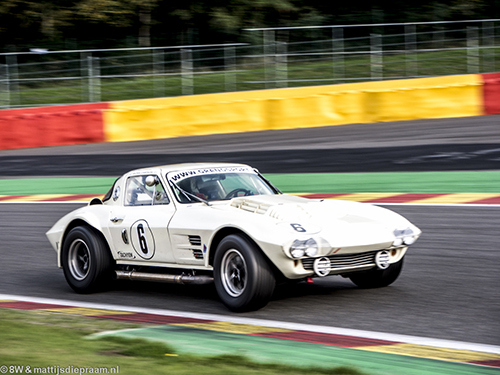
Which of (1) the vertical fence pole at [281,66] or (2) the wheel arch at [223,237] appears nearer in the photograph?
(2) the wheel arch at [223,237]

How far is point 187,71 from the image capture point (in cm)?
1822

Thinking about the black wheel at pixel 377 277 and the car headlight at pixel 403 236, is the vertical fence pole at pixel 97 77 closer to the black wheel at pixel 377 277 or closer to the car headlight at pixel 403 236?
the black wheel at pixel 377 277

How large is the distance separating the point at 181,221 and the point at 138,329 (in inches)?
46.3

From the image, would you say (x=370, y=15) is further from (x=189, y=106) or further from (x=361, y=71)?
(x=189, y=106)

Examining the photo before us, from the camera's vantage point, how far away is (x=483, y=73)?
16812mm

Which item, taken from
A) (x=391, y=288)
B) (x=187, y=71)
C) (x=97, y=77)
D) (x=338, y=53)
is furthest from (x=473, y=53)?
(x=391, y=288)

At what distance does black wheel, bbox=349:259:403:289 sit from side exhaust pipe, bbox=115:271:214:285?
122 centimetres

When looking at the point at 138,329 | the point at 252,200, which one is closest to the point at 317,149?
the point at 252,200

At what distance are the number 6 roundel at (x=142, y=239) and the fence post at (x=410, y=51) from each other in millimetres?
12391

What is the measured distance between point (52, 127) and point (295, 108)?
18.4 feet

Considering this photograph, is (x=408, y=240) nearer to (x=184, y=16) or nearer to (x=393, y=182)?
(x=393, y=182)

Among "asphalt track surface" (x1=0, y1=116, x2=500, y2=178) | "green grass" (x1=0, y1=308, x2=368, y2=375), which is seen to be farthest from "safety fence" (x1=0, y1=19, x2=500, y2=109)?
"green grass" (x1=0, y1=308, x2=368, y2=375)

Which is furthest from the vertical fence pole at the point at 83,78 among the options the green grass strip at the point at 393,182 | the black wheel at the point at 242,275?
the black wheel at the point at 242,275

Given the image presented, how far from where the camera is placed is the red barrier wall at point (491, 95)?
16328 millimetres
